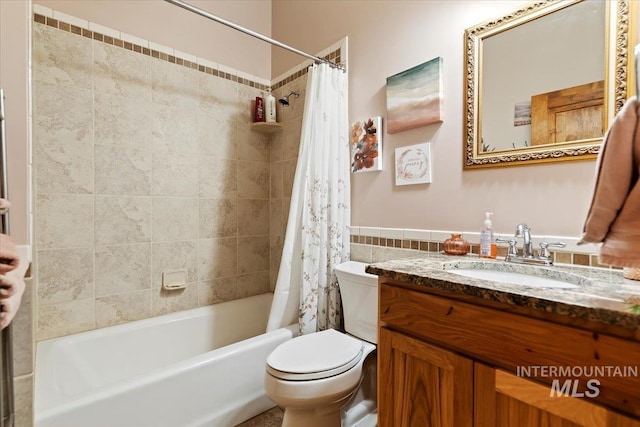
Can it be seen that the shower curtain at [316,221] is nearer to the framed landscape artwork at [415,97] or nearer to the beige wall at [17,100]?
the framed landscape artwork at [415,97]

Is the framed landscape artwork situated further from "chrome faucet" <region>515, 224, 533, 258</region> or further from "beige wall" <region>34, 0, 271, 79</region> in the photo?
"beige wall" <region>34, 0, 271, 79</region>

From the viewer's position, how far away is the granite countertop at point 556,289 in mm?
579

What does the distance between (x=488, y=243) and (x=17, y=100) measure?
1.62 m

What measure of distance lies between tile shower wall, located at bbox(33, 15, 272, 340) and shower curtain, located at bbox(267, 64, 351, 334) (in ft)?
1.79

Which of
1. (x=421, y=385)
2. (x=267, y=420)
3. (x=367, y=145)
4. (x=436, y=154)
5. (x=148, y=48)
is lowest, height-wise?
(x=267, y=420)

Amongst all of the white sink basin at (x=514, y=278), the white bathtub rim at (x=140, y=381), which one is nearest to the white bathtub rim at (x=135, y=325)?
the white bathtub rim at (x=140, y=381)

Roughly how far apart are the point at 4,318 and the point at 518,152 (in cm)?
160

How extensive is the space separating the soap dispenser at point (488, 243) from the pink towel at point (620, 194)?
0.59 m

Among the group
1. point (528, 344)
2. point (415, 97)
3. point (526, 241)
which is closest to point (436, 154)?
point (415, 97)

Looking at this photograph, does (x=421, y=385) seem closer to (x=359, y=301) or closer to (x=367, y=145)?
(x=359, y=301)

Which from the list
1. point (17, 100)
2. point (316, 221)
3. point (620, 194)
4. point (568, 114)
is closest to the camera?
point (620, 194)

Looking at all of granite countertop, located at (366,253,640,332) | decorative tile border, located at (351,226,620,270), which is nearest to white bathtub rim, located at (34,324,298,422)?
decorative tile border, located at (351,226,620,270)

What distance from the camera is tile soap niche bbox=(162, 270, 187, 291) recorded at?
1.86 metres

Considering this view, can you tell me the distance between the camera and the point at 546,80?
43.9 inches
